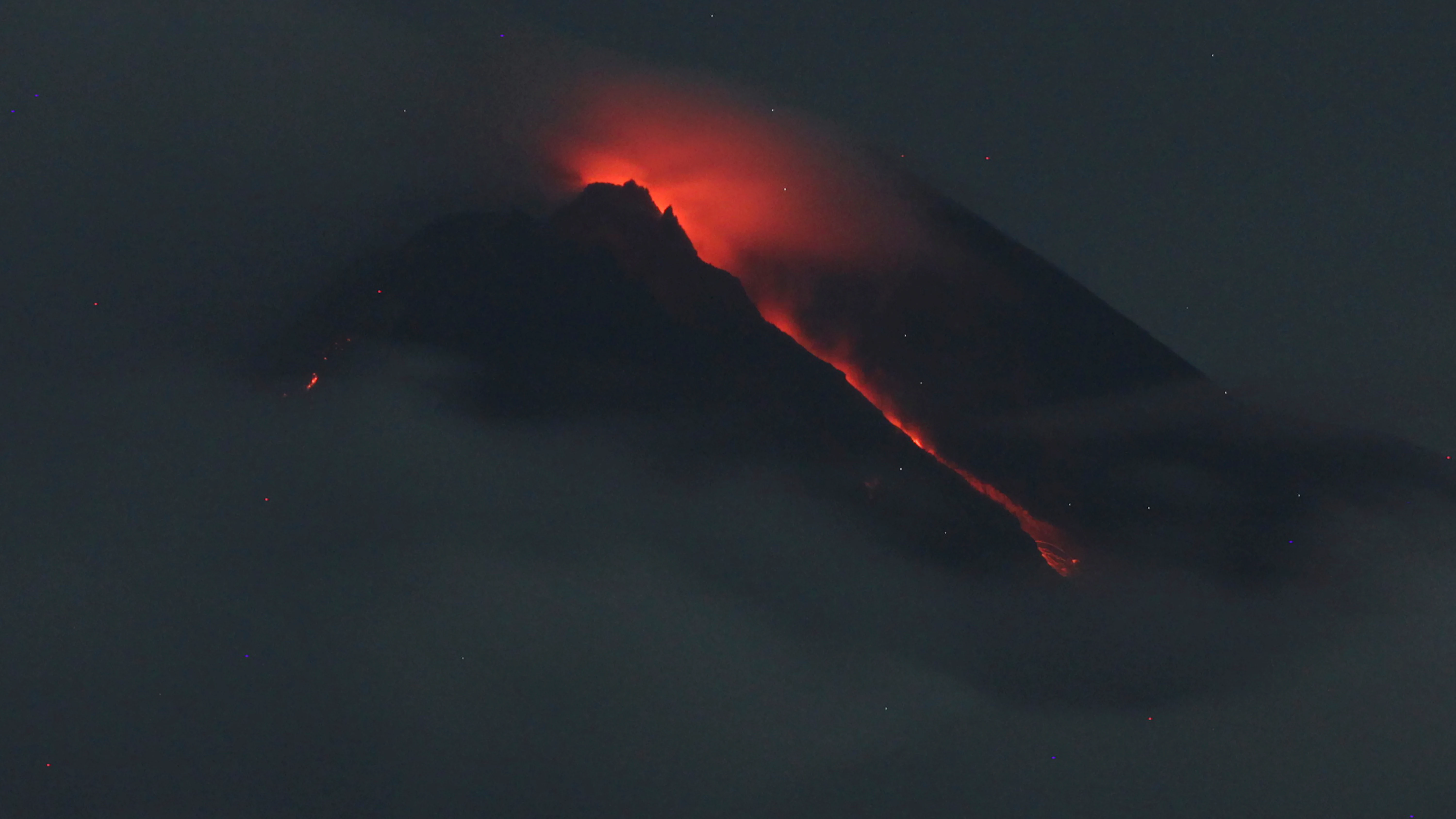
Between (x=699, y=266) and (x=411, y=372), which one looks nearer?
(x=411, y=372)

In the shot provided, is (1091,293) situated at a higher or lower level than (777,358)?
higher

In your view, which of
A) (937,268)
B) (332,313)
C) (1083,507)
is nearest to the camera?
(332,313)

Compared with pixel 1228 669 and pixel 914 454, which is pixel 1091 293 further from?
pixel 1228 669

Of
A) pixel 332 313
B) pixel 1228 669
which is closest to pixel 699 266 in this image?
pixel 332 313

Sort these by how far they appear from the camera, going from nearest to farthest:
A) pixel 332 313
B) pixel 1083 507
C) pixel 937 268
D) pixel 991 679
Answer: pixel 332 313, pixel 991 679, pixel 937 268, pixel 1083 507

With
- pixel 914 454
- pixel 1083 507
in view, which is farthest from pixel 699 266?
pixel 1083 507

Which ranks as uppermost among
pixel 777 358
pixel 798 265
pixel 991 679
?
pixel 798 265
